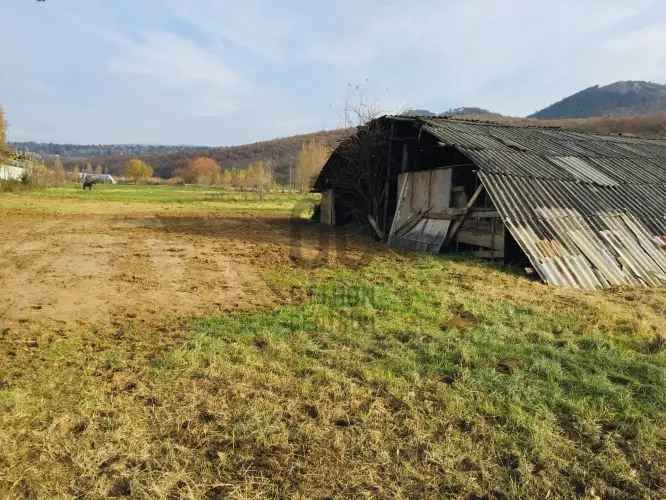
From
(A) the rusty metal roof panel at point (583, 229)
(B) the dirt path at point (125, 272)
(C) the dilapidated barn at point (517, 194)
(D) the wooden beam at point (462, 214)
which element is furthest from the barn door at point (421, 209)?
(B) the dirt path at point (125, 272)

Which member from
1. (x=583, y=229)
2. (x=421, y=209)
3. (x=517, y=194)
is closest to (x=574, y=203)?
(x=583, y=229)

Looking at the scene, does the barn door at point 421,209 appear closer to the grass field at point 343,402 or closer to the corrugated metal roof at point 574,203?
the corrugated metal roof at point 574,203

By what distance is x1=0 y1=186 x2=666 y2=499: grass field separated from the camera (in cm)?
295

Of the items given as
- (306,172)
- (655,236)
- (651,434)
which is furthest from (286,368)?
(306,172)

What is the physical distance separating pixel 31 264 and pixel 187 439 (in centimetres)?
852

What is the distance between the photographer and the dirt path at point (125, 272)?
6.52m

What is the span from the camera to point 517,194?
10555mm

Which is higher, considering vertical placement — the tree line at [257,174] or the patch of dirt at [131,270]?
the tree line at [257,174]

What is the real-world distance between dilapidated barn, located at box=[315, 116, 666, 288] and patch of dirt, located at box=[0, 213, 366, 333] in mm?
3232

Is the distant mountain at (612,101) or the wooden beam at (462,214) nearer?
the wooden beam at (462,214)

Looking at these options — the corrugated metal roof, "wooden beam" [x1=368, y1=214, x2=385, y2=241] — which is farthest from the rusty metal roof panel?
"wooden beam" [x1=368, y1=214, x2=385, y2=241]

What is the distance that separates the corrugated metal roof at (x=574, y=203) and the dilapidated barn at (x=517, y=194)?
0.11 feet

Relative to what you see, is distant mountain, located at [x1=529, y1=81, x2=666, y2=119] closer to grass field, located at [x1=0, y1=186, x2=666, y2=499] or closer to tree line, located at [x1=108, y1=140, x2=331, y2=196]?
tree line, located at [x1=108, y1=140, x2=331, y2=196]

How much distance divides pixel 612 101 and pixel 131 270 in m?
177
